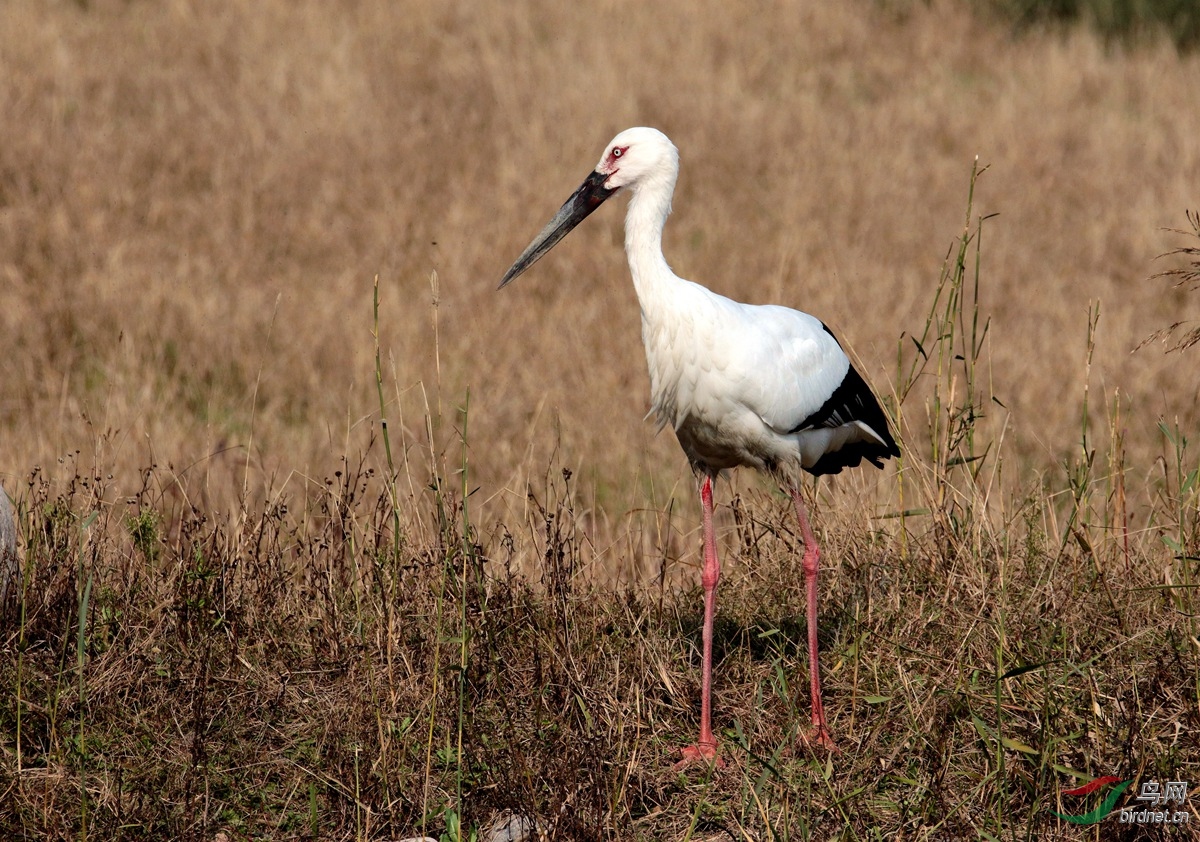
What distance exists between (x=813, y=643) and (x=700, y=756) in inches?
20.9

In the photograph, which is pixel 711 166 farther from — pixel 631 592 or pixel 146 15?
pixel 631 592

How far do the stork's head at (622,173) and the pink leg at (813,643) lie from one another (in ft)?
3.76

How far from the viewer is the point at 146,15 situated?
488 inches

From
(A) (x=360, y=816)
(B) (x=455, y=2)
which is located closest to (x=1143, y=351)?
(A) (x=360, y=816)

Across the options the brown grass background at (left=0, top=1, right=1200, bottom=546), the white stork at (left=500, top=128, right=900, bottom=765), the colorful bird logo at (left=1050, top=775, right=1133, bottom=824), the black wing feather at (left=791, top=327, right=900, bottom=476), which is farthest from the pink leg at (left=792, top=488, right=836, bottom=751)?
the brown grass background at (left=0, top=1, right=1200, bottom=546)

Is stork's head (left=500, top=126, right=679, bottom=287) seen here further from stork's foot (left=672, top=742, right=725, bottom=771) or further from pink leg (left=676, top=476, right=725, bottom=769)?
stork's foot (left=672, top=742, right=725, bottom=771)

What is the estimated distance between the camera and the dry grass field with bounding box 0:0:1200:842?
3.60 meters

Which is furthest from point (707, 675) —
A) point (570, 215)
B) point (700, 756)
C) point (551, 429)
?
point (551, 429)

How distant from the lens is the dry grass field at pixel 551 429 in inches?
142

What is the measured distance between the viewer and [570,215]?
453 centimetres

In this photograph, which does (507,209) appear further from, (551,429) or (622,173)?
(622,173)

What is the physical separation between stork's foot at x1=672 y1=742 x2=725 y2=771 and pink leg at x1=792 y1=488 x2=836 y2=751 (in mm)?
296

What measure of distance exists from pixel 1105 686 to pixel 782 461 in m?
1.21

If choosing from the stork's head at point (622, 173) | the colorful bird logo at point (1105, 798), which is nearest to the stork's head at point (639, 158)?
the stork's head at point (622, 173)
